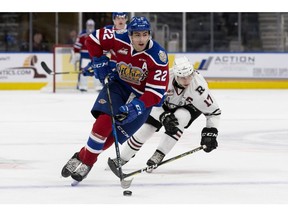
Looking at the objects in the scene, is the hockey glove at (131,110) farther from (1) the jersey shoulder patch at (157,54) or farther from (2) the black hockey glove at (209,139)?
(2) the black hockey glove at (209,139)

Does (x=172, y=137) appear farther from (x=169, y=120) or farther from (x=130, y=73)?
(x=130, y=73)

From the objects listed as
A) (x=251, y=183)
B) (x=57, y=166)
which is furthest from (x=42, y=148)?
(x=251, y=183)

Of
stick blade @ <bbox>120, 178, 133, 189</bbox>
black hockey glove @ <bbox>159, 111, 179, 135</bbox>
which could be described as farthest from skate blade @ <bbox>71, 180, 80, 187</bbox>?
black hockey glove @ <bbox>159, 111, 179, 135</bbox>

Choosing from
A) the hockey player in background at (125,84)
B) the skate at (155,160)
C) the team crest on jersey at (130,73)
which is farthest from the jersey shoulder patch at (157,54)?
the skate at (155,160)

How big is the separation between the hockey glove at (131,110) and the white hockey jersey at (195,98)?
0.63 meters

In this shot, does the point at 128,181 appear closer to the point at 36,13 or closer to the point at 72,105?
the point at 72,105

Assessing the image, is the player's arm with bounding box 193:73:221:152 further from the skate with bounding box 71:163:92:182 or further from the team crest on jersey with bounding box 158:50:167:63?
the skate with bounding box 71:163:92:182

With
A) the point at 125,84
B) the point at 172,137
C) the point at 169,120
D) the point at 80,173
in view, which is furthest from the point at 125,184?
the point at 172,137

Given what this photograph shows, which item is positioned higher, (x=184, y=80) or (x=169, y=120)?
(x=184, y=80)

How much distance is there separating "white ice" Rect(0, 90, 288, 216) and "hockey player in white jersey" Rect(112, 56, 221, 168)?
19cm

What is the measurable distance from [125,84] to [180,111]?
527 millimetres

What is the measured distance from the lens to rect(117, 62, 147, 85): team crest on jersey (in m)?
4.65

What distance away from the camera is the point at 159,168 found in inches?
214

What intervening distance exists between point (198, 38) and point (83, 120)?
6.43m
